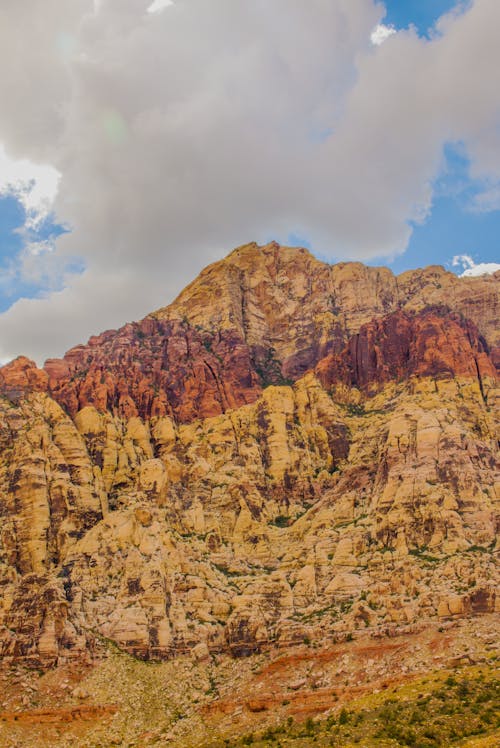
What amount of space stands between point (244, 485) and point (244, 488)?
2.94 ft

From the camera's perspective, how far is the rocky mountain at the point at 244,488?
108 metres

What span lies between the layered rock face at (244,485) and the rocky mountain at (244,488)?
37cm

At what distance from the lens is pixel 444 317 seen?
176 m

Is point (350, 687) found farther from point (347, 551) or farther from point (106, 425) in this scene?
point (106, 425)

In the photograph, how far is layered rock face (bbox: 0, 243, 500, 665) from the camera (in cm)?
10862

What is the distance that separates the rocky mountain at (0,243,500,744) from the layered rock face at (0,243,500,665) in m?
0.37

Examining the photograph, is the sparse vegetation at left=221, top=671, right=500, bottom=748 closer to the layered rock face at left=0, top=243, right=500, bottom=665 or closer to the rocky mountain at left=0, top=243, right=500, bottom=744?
the rocky mountain at left=0, top=243, right=500, bottom=744

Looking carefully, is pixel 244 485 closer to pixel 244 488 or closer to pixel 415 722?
pixel 244 488

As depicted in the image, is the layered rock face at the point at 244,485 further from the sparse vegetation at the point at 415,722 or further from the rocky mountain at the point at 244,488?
the sparse vegetation at the point at 415,722

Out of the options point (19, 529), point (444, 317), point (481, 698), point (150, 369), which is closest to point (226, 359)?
point (150, 369)

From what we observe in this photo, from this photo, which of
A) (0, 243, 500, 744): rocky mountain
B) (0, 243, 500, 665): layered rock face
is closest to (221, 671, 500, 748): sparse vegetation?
(0, 243, 500, 744): rocky mountain

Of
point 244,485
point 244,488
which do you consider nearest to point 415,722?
point 244,488

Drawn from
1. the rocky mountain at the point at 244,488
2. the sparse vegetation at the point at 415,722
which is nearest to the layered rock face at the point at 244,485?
the rocky mountain at the point at 244,488

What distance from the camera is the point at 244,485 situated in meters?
142
